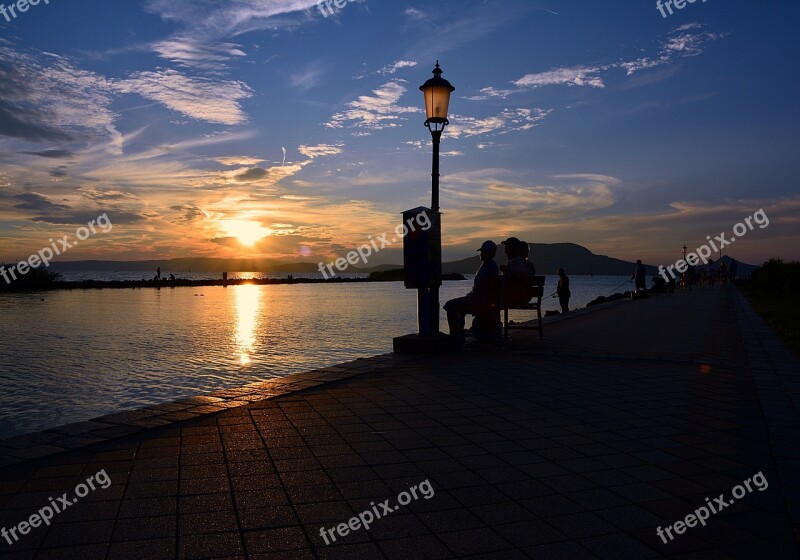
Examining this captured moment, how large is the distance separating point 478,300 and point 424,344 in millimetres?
1155

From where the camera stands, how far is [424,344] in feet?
27.8

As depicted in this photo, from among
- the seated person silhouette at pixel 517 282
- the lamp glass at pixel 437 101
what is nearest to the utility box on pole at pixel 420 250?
the seated person silhouette at pixel 517 282

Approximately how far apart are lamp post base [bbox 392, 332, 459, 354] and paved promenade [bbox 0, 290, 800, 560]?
91.0 inches

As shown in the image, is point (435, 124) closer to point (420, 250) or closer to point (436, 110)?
point (436, 110)

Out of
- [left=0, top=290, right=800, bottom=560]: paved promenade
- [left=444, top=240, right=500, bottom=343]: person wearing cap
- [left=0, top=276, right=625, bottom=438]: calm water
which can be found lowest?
[left=0, top=276, right=625, bottom=438]: calm water

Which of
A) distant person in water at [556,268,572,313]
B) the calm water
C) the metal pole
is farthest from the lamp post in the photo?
distant person in water at [556,268,572,313]

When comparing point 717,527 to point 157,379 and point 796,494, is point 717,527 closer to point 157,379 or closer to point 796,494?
point 796,494

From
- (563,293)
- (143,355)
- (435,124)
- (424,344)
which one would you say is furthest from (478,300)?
(563,293)

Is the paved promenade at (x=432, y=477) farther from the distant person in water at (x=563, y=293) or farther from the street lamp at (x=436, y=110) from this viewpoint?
the distant person in water at (x=563, y=293)

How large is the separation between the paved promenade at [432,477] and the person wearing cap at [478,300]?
2.79 metres

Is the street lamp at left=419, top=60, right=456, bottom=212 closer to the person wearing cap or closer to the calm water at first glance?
the person wearing cap

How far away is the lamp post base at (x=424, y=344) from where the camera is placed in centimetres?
846

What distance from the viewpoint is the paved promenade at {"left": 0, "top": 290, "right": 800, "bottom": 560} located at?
8.72ft

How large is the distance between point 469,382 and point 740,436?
8.73 ft
